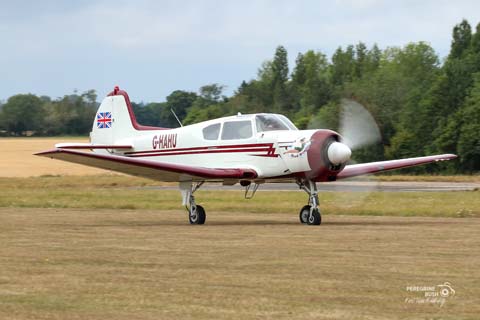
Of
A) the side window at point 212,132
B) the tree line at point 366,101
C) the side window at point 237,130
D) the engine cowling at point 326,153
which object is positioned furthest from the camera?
the tree line at point 366,101

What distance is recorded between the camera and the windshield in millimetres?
20625

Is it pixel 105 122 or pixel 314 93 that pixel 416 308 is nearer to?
pixel 105 122

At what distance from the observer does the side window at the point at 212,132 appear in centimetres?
2138

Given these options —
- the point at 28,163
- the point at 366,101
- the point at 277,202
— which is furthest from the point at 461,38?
the point at 277,202

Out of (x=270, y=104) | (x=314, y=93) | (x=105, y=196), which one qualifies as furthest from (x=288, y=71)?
(x=105, y=196)

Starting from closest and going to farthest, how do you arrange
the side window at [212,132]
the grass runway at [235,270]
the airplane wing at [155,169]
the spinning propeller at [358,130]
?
the grass runway at [235,270] → the airplane wing at [155,169] → the spinning propeller at [358,130] → the side window at [212,132]

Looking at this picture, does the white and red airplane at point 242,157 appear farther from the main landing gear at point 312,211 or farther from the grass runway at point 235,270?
the grass runway at point 235,270

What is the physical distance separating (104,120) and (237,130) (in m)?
5.91

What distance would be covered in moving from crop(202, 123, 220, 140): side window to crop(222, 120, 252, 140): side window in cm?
20

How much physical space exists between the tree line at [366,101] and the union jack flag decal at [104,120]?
18.5 ft

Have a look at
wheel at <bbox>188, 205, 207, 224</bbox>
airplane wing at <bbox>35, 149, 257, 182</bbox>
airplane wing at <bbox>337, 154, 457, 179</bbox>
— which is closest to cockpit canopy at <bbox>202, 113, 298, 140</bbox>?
airplane wing at <bbox>35, 149, 257, 182</bbox>

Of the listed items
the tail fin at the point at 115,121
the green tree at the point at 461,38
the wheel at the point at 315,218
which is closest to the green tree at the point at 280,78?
the green tree at the point at 461,38

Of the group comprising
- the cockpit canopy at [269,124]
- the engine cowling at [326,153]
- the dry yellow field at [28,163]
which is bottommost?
the dry yellow field at [28,163]

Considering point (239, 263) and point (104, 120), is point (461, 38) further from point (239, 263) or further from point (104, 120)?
point (239, 263)
